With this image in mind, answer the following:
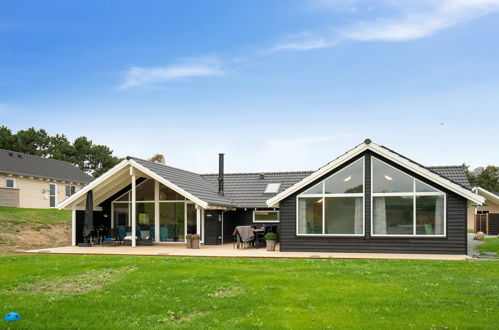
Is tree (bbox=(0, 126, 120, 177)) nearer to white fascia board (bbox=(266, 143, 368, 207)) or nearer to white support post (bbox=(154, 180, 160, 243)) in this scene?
white support post (bbox=(154, 180, 160, 243))

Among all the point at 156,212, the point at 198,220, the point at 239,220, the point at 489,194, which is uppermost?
the point at 489,194

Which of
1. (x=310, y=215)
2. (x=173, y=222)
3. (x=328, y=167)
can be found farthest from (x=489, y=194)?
(x=173, y=222)

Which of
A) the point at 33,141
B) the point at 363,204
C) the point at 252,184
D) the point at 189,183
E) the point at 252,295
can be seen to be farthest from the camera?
the point at 33,141

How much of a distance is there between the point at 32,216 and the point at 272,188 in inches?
478

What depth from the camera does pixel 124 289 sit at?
957 cm

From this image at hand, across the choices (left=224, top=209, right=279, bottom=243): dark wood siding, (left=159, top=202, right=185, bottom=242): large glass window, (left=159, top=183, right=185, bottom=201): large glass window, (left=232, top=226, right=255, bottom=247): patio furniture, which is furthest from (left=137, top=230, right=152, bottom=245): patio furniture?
(left=232, top=226, right=255, bottom=247): patio furniture

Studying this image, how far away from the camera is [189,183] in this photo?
70.8ft

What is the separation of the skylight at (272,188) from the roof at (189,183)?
207cm

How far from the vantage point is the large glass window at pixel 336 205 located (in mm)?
16812

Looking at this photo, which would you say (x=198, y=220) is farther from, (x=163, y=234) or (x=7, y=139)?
(x=7, y=139)

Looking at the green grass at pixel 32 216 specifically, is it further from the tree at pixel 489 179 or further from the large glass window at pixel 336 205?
the tree at pixel 489 179

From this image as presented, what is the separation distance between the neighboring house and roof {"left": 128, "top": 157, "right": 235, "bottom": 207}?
36.8 ft

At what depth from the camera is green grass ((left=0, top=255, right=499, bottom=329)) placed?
7113 millimetres

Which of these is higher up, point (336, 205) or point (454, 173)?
point (454, 173)
